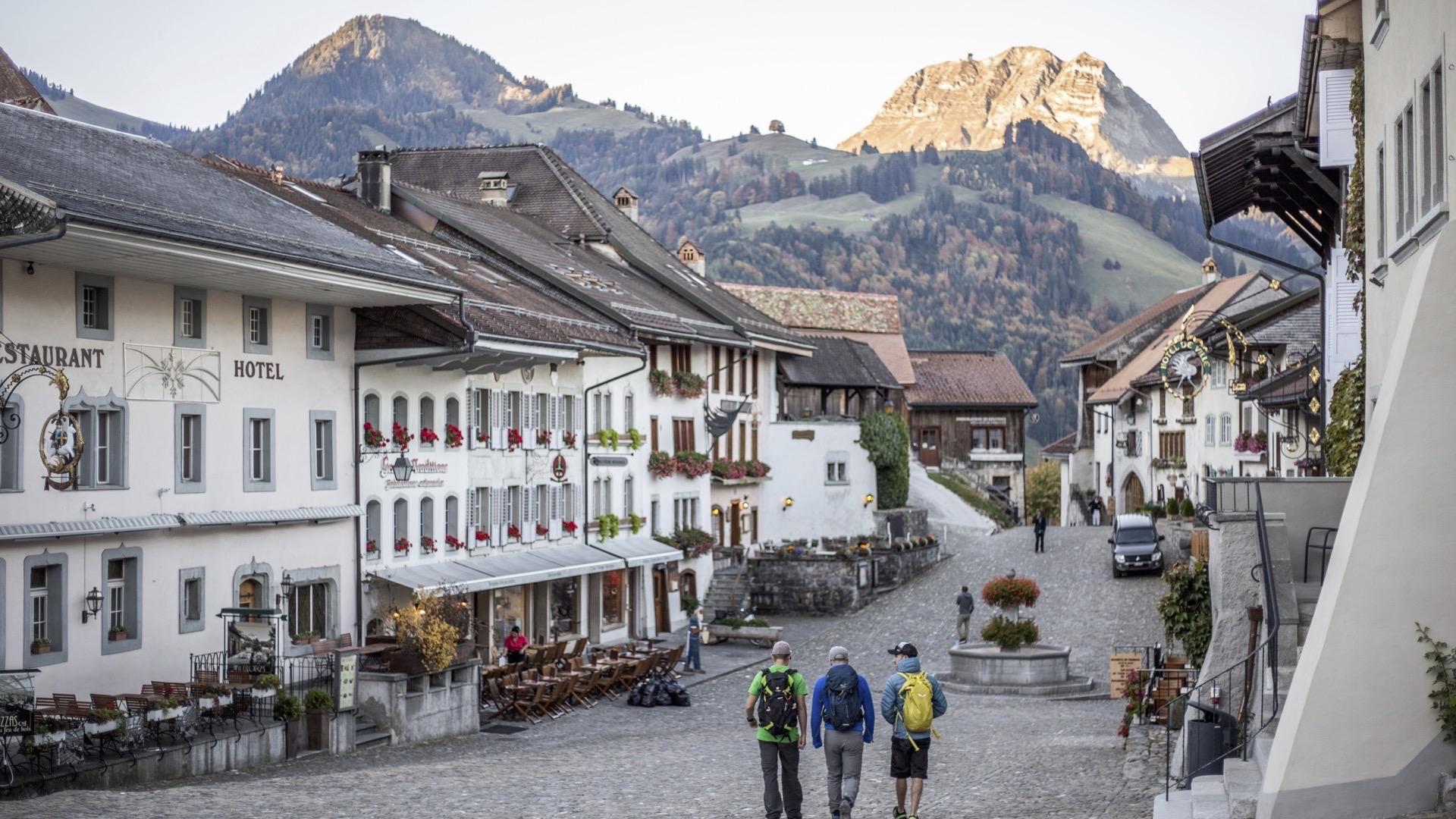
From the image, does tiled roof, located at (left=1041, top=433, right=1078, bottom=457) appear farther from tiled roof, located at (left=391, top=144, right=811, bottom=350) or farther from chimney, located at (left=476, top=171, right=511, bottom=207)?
chimney, located at (left=476, top=171, right=511, bottom=207)

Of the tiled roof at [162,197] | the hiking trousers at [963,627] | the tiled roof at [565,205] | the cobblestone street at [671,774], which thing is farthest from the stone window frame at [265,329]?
the tiled roof at [565,205]

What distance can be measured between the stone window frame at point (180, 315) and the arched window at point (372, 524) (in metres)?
5.70

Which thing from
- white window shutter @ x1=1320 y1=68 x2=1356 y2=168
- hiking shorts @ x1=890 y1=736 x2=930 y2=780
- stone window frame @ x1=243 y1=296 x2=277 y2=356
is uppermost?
white window shutter @ x1=1320 y1=68 x2=1356 y2=168

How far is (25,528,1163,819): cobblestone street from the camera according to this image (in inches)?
704

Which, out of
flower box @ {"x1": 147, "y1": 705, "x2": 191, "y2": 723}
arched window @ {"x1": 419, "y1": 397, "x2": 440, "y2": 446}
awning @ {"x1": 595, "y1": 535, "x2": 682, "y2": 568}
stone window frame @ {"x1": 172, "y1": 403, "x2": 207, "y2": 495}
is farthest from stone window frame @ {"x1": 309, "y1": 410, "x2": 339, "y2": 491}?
awning @ {"x1": 595, "y1": 535, "x2": 682, "y2": 568}

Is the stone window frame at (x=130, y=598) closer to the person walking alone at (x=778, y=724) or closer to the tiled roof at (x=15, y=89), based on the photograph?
the person walking alone at (x=778, y=724)

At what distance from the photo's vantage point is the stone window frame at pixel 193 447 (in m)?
27.5

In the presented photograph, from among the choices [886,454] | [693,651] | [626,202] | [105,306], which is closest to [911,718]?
[105,306]

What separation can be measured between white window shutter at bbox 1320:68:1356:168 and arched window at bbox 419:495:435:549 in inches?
784

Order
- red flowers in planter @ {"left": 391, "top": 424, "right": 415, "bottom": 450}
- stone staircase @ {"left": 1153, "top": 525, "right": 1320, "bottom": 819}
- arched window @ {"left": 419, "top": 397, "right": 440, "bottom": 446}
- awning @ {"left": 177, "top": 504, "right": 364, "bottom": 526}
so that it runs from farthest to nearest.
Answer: arched window @ {"left": 419, "top": 397, "right": 440, "bottom": 446} → red flowers in planter @ {"left": 391, "top": 424, "right": 415, "bottom": 450} → awning @ {"left": 177, "top": 504, "right": 364, "bottom": 526} → stone staircase @ {"left": 1153, "top": 525, "right": 1320, "bottom": 819}

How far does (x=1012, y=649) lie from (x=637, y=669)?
24.8 feet

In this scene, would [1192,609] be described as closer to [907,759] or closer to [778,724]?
[907,759]

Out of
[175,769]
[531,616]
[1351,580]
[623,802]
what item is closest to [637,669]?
[531,616]

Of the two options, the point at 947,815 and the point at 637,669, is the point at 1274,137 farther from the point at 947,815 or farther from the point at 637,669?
the point at 637,669
